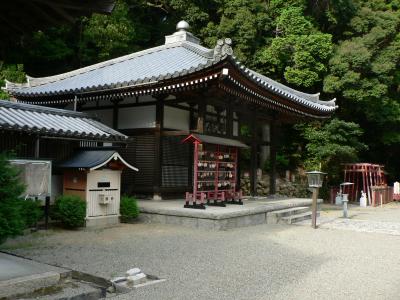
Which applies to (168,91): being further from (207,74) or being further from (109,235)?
(109,235)

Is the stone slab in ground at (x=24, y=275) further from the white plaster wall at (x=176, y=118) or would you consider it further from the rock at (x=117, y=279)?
the white plaster wall at (x=176, y=118)

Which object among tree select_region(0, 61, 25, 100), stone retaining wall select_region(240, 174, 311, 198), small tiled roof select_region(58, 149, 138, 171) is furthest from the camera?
stone retaining wall select_region(240, 174, 311, 198)

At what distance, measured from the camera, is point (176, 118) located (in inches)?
543

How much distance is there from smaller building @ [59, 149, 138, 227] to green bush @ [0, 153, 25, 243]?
186 inches

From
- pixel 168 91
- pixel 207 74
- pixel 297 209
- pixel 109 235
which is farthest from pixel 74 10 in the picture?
pixel 297 209

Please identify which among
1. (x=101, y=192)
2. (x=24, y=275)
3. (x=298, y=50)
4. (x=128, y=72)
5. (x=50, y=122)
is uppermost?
(x=298, y=50)

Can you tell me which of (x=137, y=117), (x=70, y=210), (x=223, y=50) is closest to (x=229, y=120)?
(x=137, y=117)

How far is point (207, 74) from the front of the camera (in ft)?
36.1

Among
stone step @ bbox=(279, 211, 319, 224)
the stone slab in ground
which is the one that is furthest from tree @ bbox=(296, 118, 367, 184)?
the stone slab in ground

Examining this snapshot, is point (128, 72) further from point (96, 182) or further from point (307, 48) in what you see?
point (307, 48)

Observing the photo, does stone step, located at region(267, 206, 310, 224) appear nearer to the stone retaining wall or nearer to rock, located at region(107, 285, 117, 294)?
rock, located at region(107, 285, 117, 294)

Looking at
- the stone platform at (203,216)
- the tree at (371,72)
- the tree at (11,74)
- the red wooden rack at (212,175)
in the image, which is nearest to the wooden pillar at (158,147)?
the stone platform at (203,216)

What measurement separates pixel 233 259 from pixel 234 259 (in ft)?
0.06

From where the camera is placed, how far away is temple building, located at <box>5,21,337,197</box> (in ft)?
38.1
